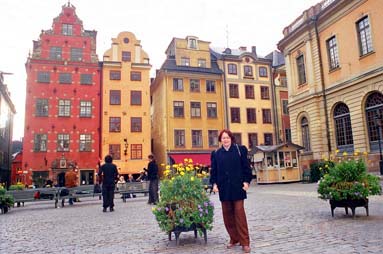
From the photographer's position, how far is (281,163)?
26234mm

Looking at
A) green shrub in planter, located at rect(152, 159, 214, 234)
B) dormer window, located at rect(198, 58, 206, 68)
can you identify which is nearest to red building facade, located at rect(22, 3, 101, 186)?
dormer window, located at rect(198, 58, 206, 68)

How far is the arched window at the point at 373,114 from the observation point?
811 inches

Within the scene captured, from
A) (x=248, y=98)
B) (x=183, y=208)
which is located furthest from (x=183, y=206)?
(x=248, y=98)

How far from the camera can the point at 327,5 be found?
25.3m

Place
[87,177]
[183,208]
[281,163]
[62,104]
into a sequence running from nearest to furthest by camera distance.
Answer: [183,208]
[281,163]
[87,177]
[62,104]

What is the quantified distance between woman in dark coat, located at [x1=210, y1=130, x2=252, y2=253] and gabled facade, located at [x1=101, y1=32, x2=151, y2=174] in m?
29.2

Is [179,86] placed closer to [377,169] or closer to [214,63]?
[214,63]

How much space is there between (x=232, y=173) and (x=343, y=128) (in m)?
21.7

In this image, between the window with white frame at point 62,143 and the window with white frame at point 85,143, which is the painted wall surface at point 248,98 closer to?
the window with white frame at point 85,143

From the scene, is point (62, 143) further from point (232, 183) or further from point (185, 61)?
point (232, 183)

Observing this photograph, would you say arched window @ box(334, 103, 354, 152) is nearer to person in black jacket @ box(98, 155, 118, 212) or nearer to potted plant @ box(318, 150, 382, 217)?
potted plant @ box(318, 150, 382, 217)

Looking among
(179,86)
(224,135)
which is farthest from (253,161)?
(224,135)

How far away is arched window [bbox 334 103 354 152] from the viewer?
23.5 meters

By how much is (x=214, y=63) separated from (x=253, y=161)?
1604cm
